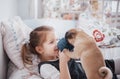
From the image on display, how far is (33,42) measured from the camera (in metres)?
1.04

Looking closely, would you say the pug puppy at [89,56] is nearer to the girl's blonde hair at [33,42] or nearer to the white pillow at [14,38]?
the girl's blonde hair at [33,42]

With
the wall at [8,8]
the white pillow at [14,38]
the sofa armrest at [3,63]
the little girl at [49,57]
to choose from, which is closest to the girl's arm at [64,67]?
the little girl at [49,57]

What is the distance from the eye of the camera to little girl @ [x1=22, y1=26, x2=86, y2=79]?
937 millimetres

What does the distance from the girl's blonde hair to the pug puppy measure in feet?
0.54

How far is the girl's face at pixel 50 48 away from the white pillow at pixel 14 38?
0.15m

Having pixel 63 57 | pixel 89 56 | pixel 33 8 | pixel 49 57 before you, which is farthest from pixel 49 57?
pixel 33 8

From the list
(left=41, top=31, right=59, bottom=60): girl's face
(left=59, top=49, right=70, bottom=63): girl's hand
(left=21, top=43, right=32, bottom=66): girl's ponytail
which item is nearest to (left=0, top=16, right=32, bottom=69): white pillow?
(left=21, top=43, right=32, bottom=66): girl's ponytail

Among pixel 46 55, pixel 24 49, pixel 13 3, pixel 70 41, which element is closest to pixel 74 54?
pixel 70 41

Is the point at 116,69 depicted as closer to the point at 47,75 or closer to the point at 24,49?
the point at 47,75

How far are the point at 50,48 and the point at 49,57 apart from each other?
0.05 meters

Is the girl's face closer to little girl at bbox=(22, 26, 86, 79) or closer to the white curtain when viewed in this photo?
little girl at bbox=(22, 26, 86, 79)

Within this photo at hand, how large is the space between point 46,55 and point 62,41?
134 mm

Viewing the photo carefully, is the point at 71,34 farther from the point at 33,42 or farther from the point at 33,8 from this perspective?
the point at 33,8

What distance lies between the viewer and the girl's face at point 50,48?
995 millimetres
